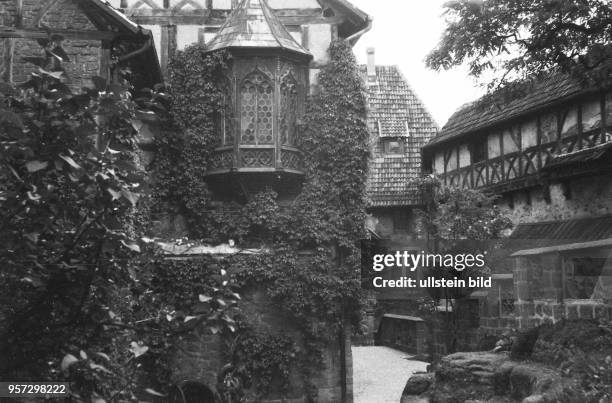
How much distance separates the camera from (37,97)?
3.45 m

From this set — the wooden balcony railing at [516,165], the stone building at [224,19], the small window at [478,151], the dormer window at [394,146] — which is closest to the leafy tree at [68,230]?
the stone building at [224,19]

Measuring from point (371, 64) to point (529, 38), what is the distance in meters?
15.1

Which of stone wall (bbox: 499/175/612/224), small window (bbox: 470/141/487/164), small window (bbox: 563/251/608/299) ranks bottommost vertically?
small window (bbox: 563/251/608/299)

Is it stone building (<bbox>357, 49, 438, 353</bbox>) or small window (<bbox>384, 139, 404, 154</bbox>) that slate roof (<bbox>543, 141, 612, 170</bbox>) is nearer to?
stone building (<bbox>357, 49, 438, 353</bbox>)

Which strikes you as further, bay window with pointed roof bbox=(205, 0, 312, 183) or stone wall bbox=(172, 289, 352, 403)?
bay window with pointed roof bbox=(205, 0, 312, 183)

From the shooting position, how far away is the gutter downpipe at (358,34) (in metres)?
14.0

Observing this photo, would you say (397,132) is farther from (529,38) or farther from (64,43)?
(64,43)

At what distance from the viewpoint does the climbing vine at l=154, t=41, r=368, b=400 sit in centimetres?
1294

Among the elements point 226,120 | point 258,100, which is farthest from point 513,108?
point 226,120

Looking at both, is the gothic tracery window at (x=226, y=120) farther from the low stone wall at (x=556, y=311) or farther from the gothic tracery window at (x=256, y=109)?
the low stone wall at (x=556, y=311)

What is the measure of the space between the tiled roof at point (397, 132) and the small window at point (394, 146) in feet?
0.48

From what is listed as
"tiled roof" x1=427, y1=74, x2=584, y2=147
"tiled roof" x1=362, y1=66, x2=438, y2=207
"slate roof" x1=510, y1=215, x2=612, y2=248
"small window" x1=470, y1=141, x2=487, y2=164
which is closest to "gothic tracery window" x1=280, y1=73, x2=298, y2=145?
"tiled roof" x1=427, y1=74, x2=584, y2=147

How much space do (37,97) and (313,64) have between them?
10.9 meters

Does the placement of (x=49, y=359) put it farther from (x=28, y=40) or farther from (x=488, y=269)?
(x=488, y=269)
